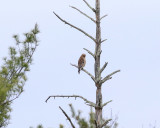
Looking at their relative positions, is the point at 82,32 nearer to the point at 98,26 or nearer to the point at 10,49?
the point at 98,26

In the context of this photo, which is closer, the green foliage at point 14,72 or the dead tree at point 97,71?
the dead tree at point 97,71

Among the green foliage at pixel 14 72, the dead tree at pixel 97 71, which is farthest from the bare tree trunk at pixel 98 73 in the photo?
the green foliage at pixel 14 72

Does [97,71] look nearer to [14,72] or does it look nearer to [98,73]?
[98,73]

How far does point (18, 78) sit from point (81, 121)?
11.3 ft

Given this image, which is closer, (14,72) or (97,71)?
(97,71)

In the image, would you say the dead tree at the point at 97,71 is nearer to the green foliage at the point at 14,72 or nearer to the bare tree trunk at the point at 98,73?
the bare tree trunk at the point at 98,73

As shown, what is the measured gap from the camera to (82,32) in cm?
714

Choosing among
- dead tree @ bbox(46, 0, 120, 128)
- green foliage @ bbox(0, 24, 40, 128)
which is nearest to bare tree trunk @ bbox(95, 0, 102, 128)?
dead tree @ bbox(46, 0, 120, 128)

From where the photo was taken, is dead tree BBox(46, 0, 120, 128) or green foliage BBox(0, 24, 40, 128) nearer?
dead tree BBox(46, 0, 120, 128)

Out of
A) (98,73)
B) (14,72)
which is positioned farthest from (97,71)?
(14,72)

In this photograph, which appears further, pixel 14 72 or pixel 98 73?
pixel 14 72

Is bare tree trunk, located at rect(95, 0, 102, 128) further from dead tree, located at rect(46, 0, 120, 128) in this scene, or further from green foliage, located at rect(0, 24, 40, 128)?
green foliage, located at rect(0, 24, 40, 128)

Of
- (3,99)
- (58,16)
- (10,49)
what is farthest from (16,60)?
(58,16)

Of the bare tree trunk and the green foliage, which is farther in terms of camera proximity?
the green foliage
